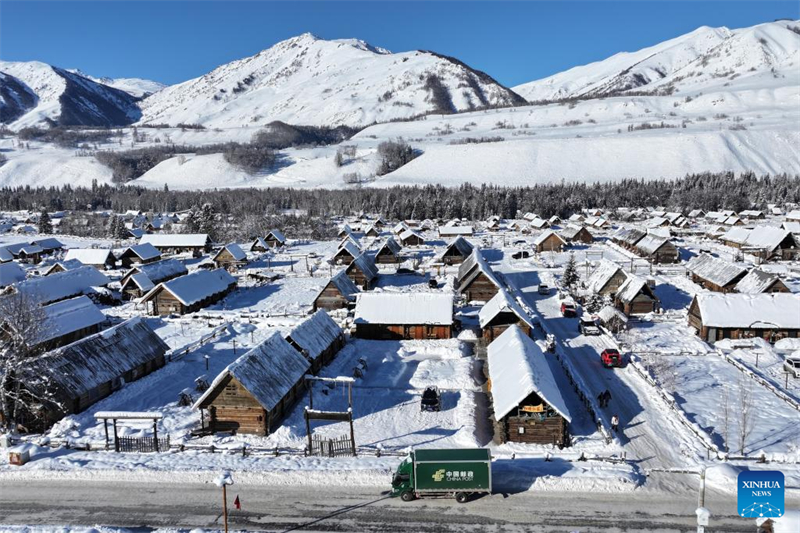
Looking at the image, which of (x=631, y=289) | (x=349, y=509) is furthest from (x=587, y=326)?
(x=349, y=509)

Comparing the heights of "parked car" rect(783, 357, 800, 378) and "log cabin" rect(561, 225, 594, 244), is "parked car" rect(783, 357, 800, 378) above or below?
below

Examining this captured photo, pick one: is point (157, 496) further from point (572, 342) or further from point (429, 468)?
point (572, 342)

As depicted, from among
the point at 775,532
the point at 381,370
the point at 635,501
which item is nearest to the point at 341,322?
the point at 381,370

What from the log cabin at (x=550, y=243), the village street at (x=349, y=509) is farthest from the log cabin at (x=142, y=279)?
the log cabin at (x=550, y=243)

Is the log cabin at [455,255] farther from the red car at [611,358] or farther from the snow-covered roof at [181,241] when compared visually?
the snow-covered roof at [181,241]

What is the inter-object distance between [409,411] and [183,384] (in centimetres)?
1474

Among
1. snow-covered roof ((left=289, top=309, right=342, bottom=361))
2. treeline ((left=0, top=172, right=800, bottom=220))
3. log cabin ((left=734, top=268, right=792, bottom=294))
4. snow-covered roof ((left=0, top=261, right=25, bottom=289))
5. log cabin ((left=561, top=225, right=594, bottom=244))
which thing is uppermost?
treeline ((left=0, top=172, right=800, bottom=220))

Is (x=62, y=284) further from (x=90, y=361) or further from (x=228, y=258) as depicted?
(x=90, y=361)

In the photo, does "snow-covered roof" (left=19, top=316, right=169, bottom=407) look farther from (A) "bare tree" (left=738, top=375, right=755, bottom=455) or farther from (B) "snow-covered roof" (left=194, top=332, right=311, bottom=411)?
(A) "bare tree" (left=738, top=375, right=755, bottom=455)

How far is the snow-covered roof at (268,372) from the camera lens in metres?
27.0

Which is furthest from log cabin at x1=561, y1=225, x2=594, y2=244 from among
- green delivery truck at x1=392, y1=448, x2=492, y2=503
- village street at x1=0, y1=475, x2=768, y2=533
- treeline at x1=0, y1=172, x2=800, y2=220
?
green delivery truck at x1=392, y1=448, x2=492, y2=503

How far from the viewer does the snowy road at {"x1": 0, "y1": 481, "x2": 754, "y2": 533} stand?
1973 centimetres

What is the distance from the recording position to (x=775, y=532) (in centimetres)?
1518

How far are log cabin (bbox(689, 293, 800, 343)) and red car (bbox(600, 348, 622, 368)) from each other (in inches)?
390
